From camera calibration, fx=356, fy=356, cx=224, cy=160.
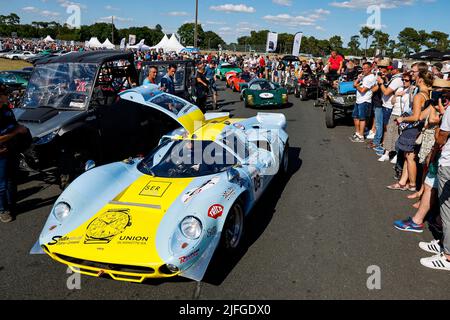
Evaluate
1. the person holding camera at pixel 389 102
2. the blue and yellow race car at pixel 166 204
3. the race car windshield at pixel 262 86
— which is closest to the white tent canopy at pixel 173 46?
the race car windshield at pixel 262 86

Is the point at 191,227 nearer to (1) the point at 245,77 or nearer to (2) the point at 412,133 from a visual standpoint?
(2) the point at 412,133

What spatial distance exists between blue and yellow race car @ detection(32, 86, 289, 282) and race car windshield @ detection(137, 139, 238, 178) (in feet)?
0.04

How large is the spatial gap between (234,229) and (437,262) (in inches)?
84.4

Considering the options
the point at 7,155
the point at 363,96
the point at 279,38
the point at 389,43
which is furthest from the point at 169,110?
the point at 279,38

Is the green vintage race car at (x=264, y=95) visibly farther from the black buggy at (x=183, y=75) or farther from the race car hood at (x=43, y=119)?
the race car hood at (x=43, y=119)

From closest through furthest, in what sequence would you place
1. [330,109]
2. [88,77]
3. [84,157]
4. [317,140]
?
[84,157] < [88,77] < [317,140] < [330,109]

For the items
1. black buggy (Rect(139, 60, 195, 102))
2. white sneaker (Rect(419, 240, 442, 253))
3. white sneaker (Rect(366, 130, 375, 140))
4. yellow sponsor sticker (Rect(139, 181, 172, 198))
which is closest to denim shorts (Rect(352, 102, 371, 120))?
white sneaker (Rect(366, 130, 375, 140))

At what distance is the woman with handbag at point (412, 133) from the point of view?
206 inches

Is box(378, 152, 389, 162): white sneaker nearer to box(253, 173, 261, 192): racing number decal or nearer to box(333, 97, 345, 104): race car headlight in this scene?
box(333, 97, 345, 104): race car headlight

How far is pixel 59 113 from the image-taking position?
19.8 ft

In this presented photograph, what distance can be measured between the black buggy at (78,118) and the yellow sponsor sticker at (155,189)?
2.08 metres
